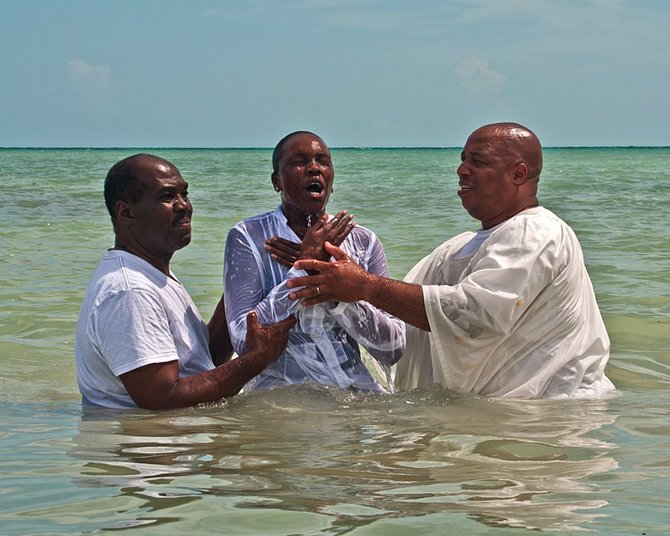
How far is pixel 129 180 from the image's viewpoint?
4855mm

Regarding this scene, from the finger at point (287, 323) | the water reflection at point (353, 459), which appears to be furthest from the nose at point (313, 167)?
the water reflection at point (353, 459)

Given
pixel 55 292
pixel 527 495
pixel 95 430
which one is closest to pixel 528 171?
pixel 527 495

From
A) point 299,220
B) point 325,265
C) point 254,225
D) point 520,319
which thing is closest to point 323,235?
point 325,265

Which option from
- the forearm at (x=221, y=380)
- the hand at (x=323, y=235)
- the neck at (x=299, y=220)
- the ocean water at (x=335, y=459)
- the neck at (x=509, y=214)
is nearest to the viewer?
the ocean water at (x=335, y=459)

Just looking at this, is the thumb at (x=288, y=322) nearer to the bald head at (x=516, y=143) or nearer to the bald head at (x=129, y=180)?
the bald head at (x=129, y=180)

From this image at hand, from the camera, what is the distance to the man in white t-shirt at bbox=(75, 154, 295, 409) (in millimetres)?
4586

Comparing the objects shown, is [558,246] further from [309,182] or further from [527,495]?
[527,495]

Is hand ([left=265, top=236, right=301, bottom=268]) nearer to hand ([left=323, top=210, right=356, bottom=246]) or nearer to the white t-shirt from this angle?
hand ([left=323, top=210, right=356, bottom=246])

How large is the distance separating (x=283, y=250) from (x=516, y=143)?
4.00ft

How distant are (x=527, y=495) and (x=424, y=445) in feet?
3.09

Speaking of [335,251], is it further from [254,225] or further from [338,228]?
[254,225]

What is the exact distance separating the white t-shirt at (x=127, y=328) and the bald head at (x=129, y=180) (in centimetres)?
25

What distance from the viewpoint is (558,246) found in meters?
4.97

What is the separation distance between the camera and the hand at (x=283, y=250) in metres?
4.98
